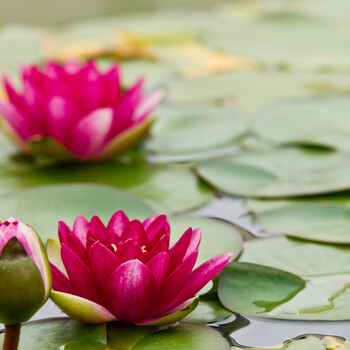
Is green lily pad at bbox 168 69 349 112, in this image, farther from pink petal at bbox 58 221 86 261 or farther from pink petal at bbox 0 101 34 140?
pink petal at bbox 58 221 86 261

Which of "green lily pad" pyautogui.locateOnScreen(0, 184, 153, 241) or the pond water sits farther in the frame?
"green lily pad" pyautogui.locateOnScreen(0, 184, 153, 241)

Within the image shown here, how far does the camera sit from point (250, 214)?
→ 130 centimetres

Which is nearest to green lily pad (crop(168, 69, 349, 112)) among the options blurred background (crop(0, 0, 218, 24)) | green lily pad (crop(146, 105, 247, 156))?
green lily pad (crop(146, 105, 247, 156))

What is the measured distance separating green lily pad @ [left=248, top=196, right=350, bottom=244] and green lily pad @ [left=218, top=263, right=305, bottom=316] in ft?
0.52

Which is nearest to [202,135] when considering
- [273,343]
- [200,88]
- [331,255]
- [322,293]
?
[200,88]

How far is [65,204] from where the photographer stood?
51.4 inches

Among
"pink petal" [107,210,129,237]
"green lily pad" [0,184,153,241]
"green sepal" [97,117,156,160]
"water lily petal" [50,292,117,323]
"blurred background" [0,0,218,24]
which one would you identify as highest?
"blurred background" [0,0,218,24]

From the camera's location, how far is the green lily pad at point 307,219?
120 centimetres

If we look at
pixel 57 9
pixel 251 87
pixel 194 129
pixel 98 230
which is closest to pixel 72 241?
pixel 98 230

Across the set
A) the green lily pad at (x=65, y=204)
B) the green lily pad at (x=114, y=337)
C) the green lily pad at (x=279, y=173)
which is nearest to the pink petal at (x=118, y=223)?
the green lily pad at (x=114, y=337)

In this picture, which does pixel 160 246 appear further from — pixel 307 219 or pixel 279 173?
pixel 279 173

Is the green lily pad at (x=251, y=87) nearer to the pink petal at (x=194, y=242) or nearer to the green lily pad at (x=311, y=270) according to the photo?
the green lily pad at (x=311, y=270)

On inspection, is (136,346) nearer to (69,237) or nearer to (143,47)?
(69,237)

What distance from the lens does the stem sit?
0.83 metres
